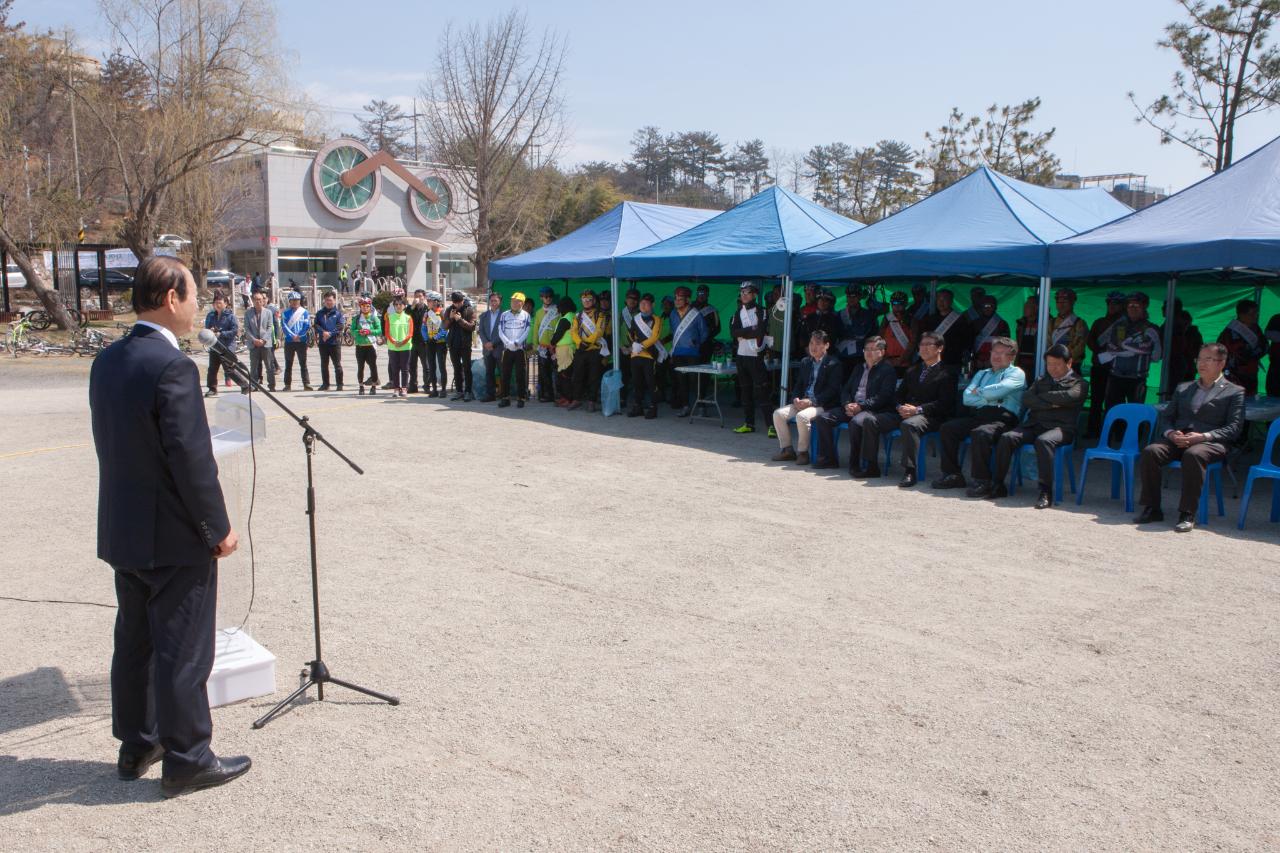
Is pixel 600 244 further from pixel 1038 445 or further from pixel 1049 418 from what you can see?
pixel 1038 445

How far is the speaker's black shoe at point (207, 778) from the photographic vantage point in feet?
10.3

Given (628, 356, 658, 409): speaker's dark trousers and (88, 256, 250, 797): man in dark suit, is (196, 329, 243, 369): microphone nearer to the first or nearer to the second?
(88, 256, 250, 797): man in dark suit

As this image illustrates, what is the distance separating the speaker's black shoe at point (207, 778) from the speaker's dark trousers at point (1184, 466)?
6.45m

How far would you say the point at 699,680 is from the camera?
4.14 meters

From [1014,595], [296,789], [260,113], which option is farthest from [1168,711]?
[260,113]

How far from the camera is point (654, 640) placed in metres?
4.61

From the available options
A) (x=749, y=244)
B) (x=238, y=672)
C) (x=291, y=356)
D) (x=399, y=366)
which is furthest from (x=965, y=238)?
(x=291, y=356)

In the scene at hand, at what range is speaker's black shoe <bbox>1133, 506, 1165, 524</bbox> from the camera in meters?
7.04

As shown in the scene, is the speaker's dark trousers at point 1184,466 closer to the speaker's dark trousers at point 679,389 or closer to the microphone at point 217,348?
the microphone at point 217,348

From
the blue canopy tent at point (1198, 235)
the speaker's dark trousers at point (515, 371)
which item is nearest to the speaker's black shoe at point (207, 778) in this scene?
the blue canopy tent at point (1198, 235)

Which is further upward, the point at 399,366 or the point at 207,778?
the point at 399,366

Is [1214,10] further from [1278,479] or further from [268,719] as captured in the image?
[268,719]

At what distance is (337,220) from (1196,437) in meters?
47.0

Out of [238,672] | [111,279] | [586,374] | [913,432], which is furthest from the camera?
[111,279]
